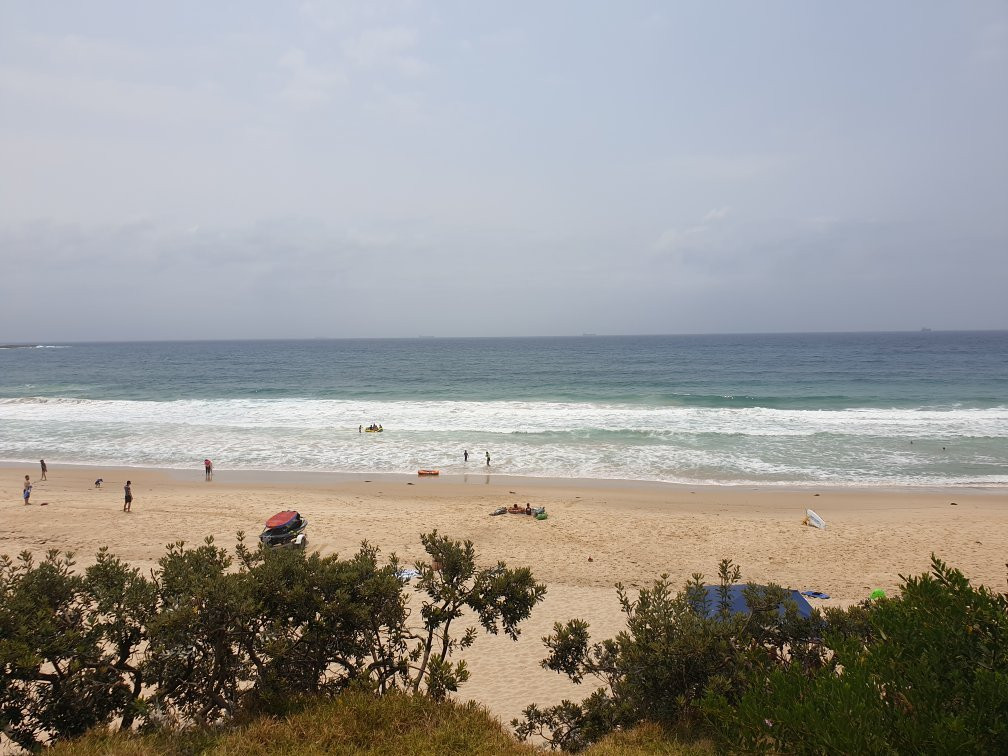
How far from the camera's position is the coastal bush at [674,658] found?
18.4 ft

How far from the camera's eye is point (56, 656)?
17.7 ft

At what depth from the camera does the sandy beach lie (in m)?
12.5

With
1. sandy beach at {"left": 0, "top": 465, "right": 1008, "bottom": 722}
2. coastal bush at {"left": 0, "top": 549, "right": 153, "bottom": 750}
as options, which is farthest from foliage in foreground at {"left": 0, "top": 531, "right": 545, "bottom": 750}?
sandy beach at {"left": 0, "top": 465, "right": 1008, "bottom": 722}

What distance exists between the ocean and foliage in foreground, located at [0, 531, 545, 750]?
59.3ft

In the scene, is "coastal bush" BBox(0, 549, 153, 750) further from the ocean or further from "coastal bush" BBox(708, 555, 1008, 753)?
the ocean

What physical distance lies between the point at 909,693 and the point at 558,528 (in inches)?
542

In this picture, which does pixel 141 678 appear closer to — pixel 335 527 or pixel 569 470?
pixel 335 527

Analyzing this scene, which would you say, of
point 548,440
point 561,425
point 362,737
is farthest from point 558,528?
point 561,425

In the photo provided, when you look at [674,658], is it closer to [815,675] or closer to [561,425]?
[815,675]

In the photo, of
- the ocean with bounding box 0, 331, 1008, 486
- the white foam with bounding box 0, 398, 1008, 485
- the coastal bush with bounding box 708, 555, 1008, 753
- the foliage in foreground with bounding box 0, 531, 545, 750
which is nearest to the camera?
the coastal bush with bounding box 708, 555, 1008, 753

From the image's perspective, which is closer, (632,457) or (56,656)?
(56,656)

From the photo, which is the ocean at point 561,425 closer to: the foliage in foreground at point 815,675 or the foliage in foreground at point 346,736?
the foliage in foreground at point 815,675

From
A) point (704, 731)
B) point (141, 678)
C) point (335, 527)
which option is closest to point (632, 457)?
point (335, 527)

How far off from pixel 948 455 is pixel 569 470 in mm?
19152
